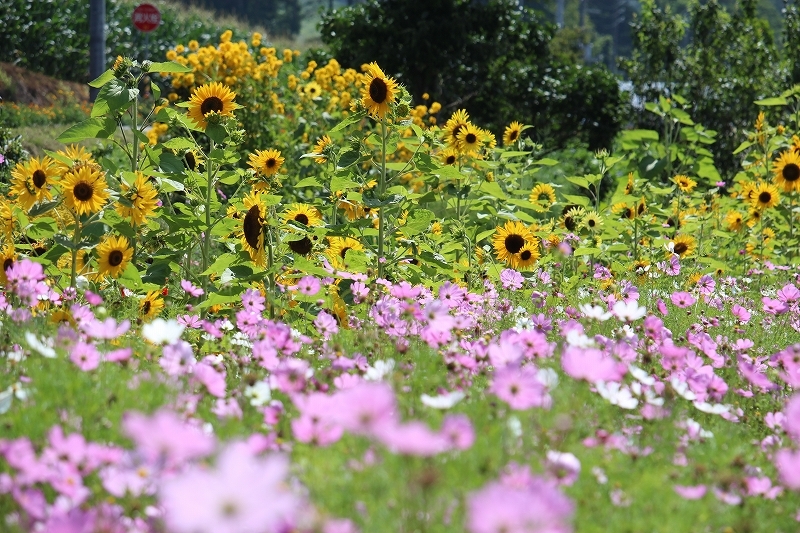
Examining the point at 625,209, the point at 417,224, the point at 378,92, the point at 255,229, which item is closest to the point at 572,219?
the point at 625,209

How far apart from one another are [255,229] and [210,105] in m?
0.67

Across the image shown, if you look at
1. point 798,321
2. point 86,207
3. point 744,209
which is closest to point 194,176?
point 86,207

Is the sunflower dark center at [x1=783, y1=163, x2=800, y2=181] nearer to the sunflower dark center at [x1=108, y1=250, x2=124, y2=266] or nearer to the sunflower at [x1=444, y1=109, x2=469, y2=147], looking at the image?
the sunflower at [x1=444, y1=109, x2=469, y2=147]

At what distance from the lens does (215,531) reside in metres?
1.14

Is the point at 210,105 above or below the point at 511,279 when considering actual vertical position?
above

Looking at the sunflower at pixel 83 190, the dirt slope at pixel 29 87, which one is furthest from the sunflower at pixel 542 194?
the dirt slope at pixel 29 87

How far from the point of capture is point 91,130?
12.2ft

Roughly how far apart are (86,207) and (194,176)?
758 millimetres

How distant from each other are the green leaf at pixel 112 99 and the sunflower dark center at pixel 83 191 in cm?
48

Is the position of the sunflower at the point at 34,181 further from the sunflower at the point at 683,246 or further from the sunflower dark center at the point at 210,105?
the sunflower at the point at 683,246

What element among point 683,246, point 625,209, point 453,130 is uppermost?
point 453,130

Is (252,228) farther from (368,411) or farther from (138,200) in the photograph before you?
(368,411)

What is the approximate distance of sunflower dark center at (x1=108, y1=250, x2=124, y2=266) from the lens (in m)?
3.39

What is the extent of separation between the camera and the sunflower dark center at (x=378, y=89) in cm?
390
